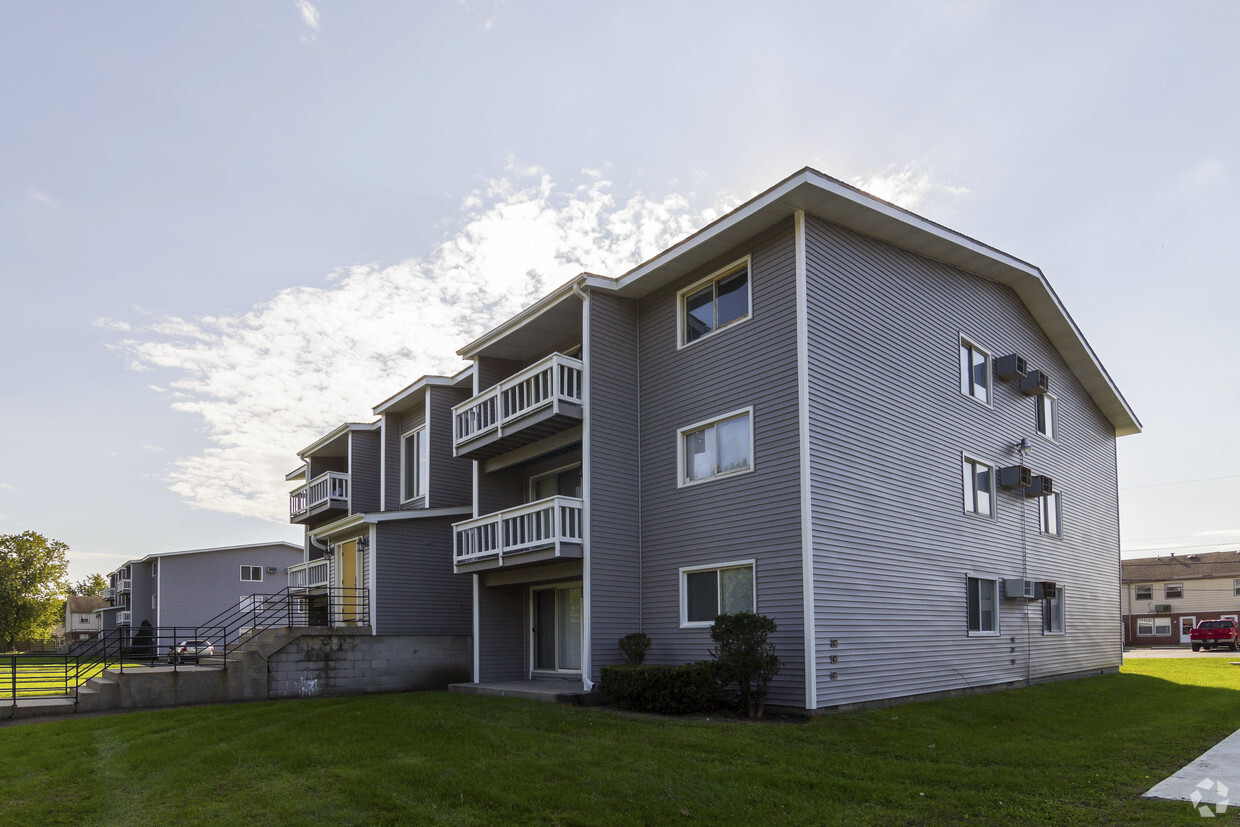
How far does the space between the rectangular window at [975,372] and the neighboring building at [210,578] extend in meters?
36.4

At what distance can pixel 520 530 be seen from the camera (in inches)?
647

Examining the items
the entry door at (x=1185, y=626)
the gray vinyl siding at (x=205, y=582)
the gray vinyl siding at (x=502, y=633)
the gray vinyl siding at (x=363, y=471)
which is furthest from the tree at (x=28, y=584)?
the entry door at (x=1185, y=626)

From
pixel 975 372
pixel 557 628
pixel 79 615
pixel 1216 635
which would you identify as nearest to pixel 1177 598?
pixel 1216 635

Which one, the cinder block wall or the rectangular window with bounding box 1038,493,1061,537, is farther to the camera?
the rectangular window with bounding box 1038,493,1061,537

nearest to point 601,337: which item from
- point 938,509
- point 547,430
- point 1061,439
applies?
point 547,430

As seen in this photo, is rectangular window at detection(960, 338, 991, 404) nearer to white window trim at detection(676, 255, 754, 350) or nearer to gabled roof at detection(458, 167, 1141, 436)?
gabled roof at detection(458, 167, 1141, 436)

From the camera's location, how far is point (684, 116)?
45.9ft

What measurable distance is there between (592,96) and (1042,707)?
12396 mm

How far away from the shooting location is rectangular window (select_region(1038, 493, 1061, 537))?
64.9 feet

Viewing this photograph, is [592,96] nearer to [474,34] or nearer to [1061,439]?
[474,34]

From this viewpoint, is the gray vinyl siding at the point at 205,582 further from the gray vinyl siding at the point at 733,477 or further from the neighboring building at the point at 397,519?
the gray vinyl siding at the point at 733,477

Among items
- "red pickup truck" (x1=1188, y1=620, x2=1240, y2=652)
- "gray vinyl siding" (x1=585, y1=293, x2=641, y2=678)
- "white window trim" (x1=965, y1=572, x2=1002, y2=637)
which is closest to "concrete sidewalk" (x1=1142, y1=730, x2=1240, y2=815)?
"white window trim" (x1=965, y1=572, x2=1002, y2=637)

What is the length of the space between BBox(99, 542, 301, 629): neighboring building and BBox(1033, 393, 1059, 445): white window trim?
1433 inches

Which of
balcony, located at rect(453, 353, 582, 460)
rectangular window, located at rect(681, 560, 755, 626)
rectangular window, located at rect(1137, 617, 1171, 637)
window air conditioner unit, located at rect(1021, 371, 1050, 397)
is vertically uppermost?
window air conditioner unit, located at rect(1021, 371, 1050, 397)
